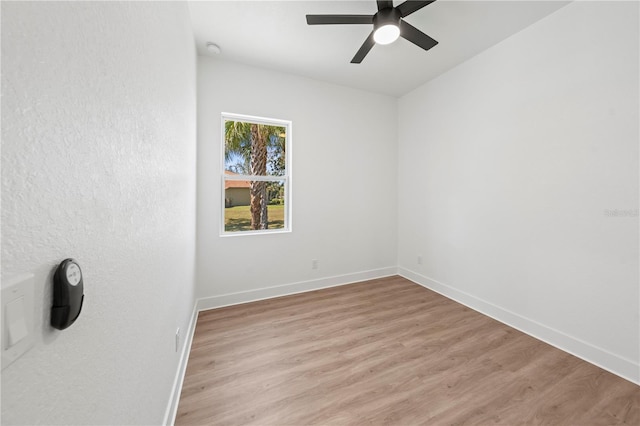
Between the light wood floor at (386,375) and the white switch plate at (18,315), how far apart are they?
1443 millimetres

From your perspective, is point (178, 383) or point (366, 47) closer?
point (178, 383)

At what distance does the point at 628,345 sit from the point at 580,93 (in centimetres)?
194

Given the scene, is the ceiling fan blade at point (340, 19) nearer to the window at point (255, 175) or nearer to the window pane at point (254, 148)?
the window at point (255, 175)

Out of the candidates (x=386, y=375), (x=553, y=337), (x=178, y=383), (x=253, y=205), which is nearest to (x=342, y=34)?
(x=253, y=205)

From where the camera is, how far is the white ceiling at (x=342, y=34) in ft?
6.75

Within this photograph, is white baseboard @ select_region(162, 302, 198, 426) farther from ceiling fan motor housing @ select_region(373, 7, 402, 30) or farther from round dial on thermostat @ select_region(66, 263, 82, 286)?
ceiling fan motor housing @ select_region(373, 7, 402, 30)

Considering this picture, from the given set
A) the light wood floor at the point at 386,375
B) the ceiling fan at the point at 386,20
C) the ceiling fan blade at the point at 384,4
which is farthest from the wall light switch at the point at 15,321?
the ceiling fan blade at the point at 384,4

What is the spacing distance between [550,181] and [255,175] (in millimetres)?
3012

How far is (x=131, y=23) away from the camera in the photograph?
2.66 feet

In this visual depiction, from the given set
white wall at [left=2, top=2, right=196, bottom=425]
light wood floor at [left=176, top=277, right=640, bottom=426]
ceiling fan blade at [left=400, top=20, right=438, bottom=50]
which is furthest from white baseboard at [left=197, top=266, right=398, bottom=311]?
ceiling fan blade at [left=400, top=20, right=438, bottom=50]

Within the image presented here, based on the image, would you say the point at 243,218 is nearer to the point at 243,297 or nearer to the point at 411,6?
the point at 243,297

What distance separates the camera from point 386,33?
1.95 meters

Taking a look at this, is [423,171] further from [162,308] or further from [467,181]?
[162,308]

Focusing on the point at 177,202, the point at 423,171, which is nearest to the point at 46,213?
the point at 177,202
